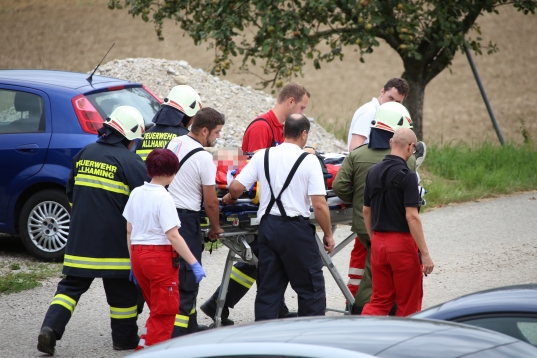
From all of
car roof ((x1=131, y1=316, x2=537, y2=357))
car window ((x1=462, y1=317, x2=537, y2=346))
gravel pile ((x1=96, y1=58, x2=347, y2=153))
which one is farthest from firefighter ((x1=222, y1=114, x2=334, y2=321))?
gravel pile ((x1=96, y1=58, x2=347, y2=153))

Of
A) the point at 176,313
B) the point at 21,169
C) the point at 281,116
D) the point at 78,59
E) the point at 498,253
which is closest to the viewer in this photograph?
the point at 176,313

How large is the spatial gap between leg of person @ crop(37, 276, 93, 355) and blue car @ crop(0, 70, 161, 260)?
2.41 m

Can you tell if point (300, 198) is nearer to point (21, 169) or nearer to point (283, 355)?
point (283, 355)

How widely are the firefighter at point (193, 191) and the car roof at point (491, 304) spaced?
6.44 ft

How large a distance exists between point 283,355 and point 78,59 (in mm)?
31013

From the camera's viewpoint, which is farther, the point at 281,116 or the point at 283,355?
the point at 281,116

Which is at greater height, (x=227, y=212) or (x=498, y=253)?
(x=227, y=212)

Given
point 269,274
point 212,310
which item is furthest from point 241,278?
point 269,274

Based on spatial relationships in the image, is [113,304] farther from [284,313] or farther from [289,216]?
[284,313]

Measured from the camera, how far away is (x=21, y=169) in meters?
7.79

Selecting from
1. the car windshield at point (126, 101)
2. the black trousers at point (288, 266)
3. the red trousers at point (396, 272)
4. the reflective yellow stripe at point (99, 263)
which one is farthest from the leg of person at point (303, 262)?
the car windshield at point (126, 101)

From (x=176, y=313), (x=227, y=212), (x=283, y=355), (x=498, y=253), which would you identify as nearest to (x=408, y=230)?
(x=227, y=212)

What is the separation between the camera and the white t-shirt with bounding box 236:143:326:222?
16.9 feet

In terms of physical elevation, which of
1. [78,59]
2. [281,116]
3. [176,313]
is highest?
[78,59]
